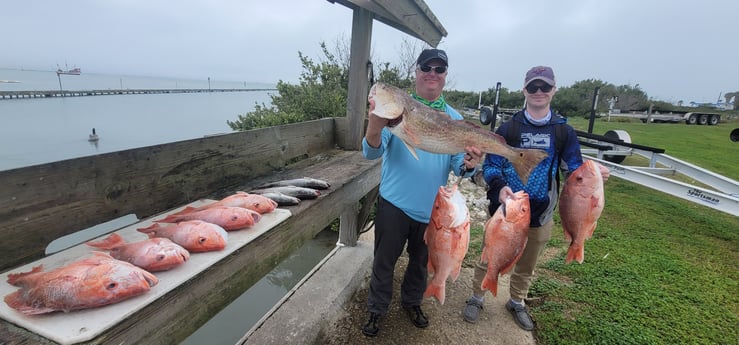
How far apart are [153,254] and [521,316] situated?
3148mm

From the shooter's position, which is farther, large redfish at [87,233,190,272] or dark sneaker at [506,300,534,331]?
dark sneaker at [506,300,534,331]

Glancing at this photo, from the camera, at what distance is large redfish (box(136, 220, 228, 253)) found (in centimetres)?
151

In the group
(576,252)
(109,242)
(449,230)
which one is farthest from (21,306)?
(576,252)

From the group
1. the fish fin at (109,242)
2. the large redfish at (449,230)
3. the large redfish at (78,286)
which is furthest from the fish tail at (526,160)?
the fish fin at (109,242)

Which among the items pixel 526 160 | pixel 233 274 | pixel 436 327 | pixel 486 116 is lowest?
pixel 436 327

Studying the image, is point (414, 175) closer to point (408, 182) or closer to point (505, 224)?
point (408, 182)

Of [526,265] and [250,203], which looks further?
[526,265]

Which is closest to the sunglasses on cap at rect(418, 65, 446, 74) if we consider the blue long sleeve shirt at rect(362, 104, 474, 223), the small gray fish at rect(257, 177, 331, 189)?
the blue long sleeve shirt at rect(362, 104, 474, 223)

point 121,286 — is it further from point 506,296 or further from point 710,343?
point 710,343

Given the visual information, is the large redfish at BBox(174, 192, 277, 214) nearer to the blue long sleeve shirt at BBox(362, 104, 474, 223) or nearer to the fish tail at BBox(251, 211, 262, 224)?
the fish tail at BBox(251, 211, 262, 224)

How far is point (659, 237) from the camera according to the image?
5090mm

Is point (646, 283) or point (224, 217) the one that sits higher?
point (224, 217)

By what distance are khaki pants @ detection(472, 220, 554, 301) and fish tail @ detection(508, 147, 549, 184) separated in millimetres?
1094

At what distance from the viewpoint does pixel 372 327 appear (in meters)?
2.90
